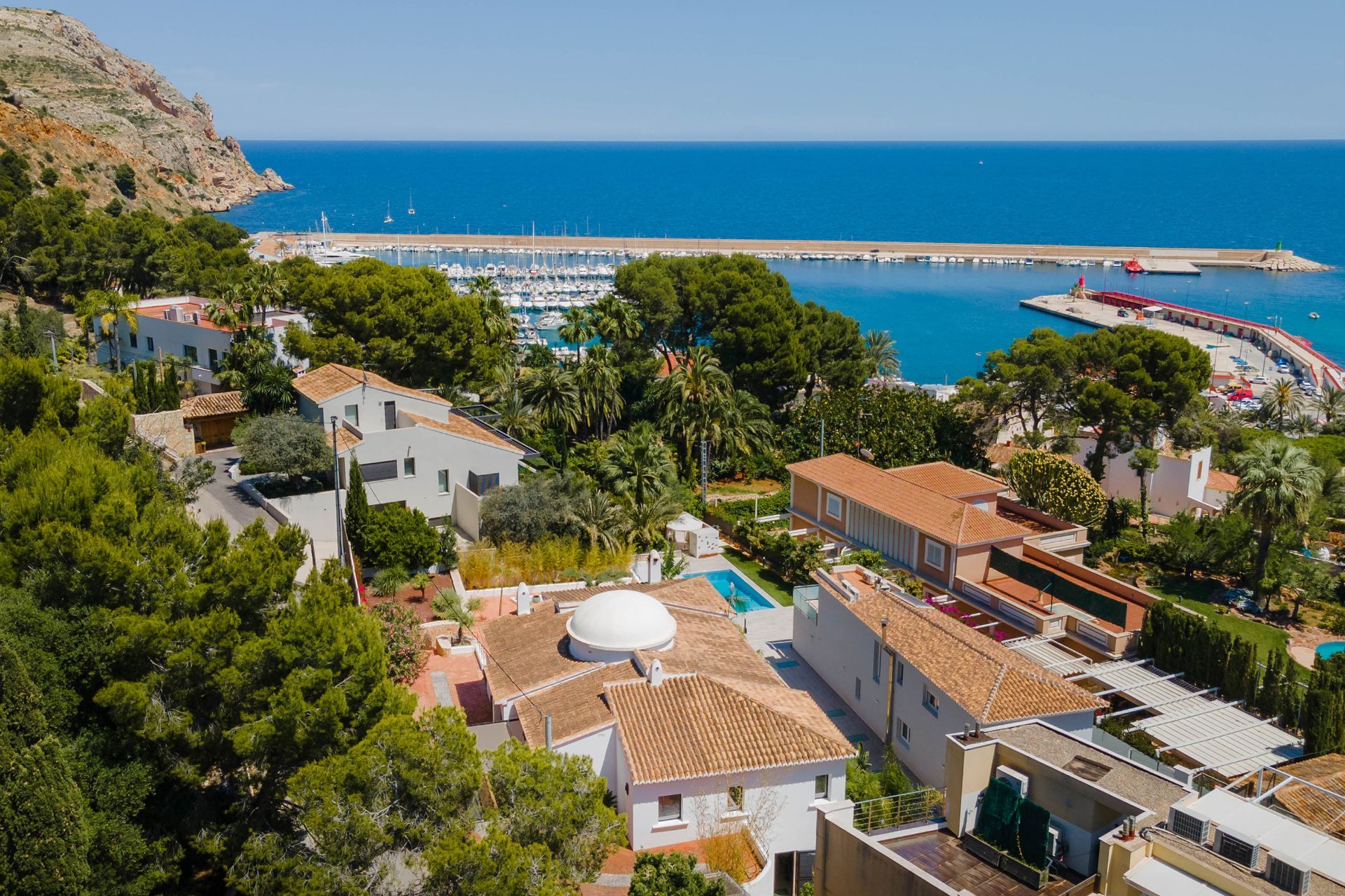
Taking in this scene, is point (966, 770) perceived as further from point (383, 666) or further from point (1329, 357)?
point (1329, 357)

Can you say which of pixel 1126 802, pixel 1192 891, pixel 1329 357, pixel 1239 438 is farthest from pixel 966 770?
pixel 1329 357

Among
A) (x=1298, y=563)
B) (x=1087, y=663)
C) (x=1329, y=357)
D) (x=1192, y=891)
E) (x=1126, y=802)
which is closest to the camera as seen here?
(x=1192, y=891)

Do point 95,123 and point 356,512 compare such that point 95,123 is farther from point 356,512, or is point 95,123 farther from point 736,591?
point 736,591

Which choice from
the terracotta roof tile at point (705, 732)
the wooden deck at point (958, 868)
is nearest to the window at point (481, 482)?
the terracotta roof tile at point (705, 732)

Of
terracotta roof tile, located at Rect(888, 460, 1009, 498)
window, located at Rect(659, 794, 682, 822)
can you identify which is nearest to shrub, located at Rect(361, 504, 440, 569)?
window, located at Rect(659, 794, 682, 822)

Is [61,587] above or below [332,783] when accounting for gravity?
above

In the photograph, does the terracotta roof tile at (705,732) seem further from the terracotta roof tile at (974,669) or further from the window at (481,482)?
the window at (481,482)
